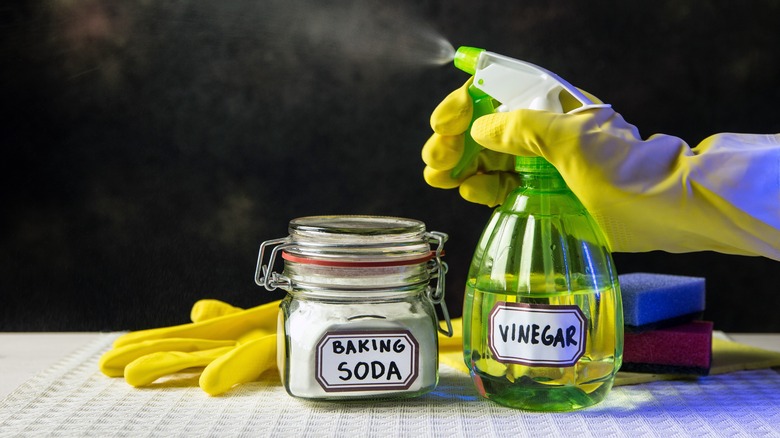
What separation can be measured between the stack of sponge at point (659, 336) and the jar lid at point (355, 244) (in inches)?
8.5

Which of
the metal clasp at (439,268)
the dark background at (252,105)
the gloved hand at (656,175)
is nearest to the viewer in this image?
the gloved hand at (656,175)

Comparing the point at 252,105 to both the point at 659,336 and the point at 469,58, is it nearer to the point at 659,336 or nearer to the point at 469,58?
the point at 469,58

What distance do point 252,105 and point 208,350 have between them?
36 centimetres

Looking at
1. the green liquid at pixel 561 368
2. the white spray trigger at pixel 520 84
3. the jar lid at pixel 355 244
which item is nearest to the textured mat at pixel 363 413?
the green liquid at pixel 561 368

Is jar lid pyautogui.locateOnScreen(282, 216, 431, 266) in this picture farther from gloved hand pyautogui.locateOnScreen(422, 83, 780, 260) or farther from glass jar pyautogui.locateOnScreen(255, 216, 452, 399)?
gloved hand pyautogui.locateOnScreen(422, 83, 780, 260)

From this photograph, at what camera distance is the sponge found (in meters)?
0.84

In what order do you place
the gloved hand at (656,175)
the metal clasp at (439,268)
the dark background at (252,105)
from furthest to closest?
the dark background at (252,105), the metal clasp at (439,268), the gloved hand at (656,175)

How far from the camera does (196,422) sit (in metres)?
0.71

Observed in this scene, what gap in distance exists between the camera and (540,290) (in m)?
0.72

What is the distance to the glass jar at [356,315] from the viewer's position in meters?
0.72

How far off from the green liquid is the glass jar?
1.9 inches

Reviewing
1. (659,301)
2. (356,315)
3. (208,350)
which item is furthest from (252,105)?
(659,301)

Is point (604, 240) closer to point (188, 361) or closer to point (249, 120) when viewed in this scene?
point (188, 361)

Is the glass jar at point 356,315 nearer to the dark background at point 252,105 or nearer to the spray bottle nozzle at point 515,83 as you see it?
the spray bottle nozzle at point 515,83
